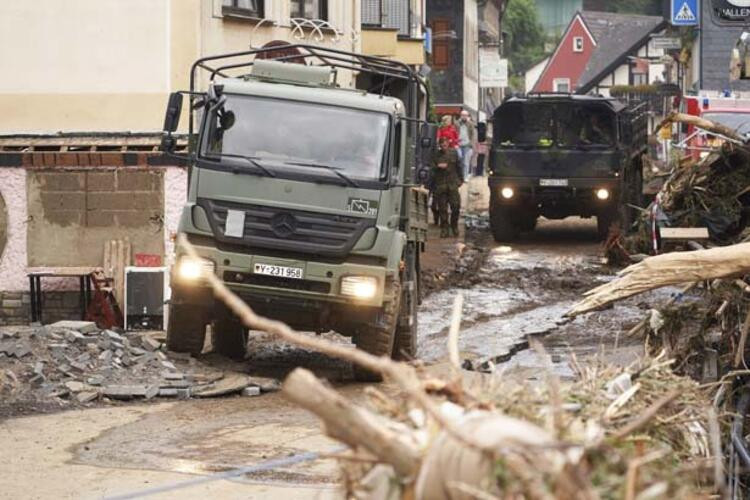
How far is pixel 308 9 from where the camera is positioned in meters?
28.9

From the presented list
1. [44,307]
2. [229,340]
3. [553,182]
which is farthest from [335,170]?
[553,182]

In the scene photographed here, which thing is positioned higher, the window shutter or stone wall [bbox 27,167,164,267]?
the window shutter

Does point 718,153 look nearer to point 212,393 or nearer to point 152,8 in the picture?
point 212,393

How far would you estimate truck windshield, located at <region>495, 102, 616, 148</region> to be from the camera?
A: 2883cm

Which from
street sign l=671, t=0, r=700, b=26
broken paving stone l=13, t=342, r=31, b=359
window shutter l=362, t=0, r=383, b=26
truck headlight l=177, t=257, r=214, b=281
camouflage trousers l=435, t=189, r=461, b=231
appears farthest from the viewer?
window shutter l=362, t=0, r=383, b=26

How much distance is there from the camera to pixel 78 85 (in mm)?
23797

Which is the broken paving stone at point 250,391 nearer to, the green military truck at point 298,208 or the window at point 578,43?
the green military truck at point 298,208

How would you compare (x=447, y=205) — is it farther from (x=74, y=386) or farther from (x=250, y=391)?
(x=74, y=386)

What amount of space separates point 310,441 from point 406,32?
26.8 m

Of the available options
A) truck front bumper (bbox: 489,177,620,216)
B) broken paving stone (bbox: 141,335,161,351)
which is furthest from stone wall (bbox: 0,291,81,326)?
truck front bumper (bbox: 489,177,620,216)

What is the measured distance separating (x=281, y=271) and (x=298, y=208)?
1.82ft

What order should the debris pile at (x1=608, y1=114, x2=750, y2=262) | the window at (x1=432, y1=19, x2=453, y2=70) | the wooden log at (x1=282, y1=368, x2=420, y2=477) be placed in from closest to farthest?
the wooden log at (x1=282, y1=368, x2=420, y2=477), the debris pile at (x1=608, y1=114, x2=750, y2=262), the window at (x1=432, y1=19, x2=453, y2=70)

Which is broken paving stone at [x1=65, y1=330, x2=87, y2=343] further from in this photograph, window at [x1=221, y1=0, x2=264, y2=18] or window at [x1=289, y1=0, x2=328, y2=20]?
window at [x1=289, y1=0, x2=328, y2=20]

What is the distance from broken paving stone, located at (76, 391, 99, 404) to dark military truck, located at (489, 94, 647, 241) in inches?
604
